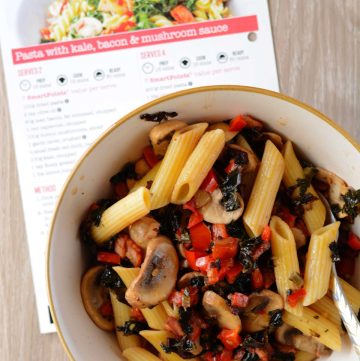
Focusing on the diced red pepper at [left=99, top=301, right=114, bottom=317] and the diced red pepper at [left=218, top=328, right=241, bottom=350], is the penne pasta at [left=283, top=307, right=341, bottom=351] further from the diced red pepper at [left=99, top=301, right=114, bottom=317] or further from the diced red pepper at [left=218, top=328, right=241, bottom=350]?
the diced red pepper at [left=99, top=301, right=114, bottom=317]

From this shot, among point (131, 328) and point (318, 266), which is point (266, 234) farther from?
point (131, 328)

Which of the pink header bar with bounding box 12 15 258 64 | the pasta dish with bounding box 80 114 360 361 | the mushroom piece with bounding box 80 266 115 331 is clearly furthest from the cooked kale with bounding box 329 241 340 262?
the pink header bar with bounding box 12 15 258 64

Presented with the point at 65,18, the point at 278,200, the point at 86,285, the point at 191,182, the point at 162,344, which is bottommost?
the point at 162,344

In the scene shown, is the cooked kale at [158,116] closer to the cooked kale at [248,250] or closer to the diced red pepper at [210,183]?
the diced red pepper at [210,183]

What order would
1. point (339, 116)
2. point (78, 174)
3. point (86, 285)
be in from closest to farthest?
point (78, 174) < point (86, 285) < point (339, 116)

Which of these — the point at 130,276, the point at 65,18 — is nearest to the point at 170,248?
the point at 130,276

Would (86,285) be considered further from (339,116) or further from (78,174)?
(339,116)
